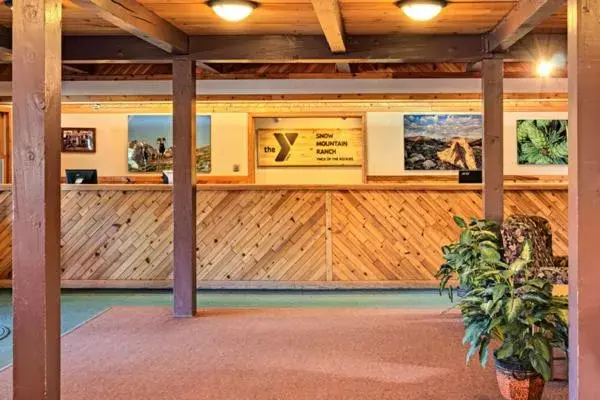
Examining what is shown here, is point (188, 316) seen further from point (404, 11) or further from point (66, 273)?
point (404, 11)

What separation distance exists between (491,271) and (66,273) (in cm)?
542

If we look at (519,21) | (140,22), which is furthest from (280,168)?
(519,21)

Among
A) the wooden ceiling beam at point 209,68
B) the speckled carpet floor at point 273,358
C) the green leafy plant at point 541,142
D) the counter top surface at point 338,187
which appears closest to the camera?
the speckled carpet floor at point 273,358

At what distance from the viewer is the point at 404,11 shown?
4.02 m

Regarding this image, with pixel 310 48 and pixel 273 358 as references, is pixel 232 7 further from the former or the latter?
pixel 273 358

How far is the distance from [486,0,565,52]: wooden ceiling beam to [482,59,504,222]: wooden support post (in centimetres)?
20

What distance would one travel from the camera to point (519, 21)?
397 cm

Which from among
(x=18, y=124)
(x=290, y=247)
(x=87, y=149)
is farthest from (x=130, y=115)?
(x=18, y=124)

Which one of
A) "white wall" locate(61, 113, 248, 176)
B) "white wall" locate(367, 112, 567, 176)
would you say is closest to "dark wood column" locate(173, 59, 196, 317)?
"white wall" locate(61, 113, 248, 176)

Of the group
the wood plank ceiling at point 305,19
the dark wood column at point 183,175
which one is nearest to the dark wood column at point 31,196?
the wood plank ceiling at point 305,19

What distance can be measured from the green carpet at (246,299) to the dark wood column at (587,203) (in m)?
3.21

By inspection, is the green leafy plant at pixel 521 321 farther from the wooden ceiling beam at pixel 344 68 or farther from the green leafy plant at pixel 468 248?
the wooden ceiling beam at pixel 344 68

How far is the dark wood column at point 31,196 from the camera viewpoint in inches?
96.3

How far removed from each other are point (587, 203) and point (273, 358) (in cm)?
230
